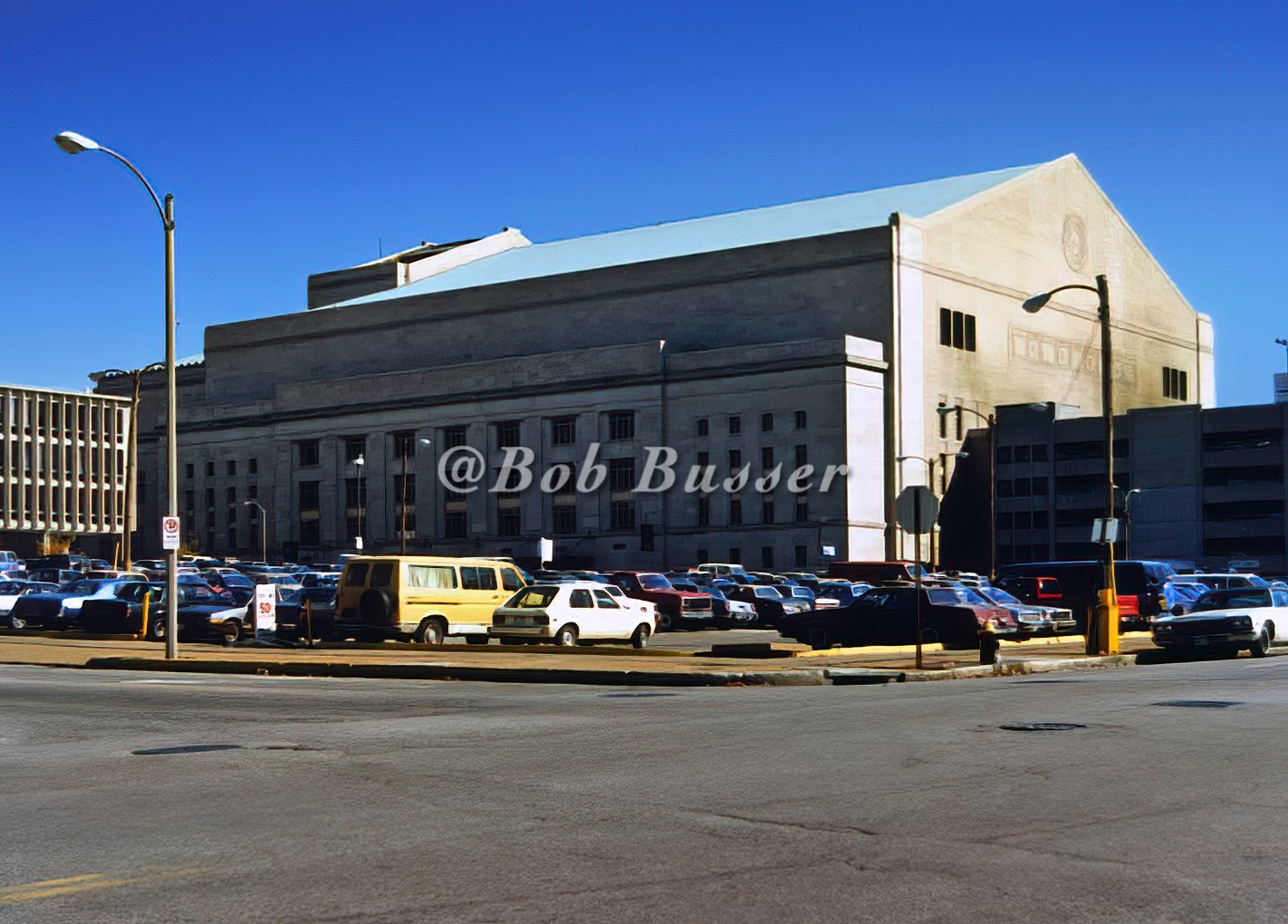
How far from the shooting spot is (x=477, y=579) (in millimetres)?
38500

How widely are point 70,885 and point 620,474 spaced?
112926mm

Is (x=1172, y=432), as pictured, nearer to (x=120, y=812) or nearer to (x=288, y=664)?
(x=288, y=664)

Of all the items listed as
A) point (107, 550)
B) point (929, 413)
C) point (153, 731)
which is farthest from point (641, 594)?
point (107, 550)

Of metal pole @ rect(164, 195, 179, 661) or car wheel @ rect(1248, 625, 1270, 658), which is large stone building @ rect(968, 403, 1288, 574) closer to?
car wheel @ rect(1248, 625, 1270, 658)

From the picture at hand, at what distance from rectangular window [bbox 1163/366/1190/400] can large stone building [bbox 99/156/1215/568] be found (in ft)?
1.97

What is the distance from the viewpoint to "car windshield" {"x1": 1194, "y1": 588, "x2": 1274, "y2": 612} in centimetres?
3412

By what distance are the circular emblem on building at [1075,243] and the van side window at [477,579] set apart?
353 feet

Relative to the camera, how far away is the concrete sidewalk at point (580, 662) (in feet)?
84.2

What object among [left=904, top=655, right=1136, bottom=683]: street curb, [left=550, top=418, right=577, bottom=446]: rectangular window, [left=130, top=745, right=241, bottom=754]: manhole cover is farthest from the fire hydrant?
[left=550, top=418, right=577, bottom=446]: rectangular window

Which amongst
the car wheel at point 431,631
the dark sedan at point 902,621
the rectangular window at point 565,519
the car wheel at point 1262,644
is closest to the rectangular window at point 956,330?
the rectangular window at point 565,519

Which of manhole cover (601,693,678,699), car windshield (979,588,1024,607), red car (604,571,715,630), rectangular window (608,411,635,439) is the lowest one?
red car (604,571,715,630)

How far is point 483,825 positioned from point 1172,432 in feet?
372

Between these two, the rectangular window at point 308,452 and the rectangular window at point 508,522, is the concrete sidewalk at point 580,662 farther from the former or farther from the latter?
the rectangular window at point 308,452

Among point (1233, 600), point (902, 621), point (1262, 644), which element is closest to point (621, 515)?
point (902, 621)
